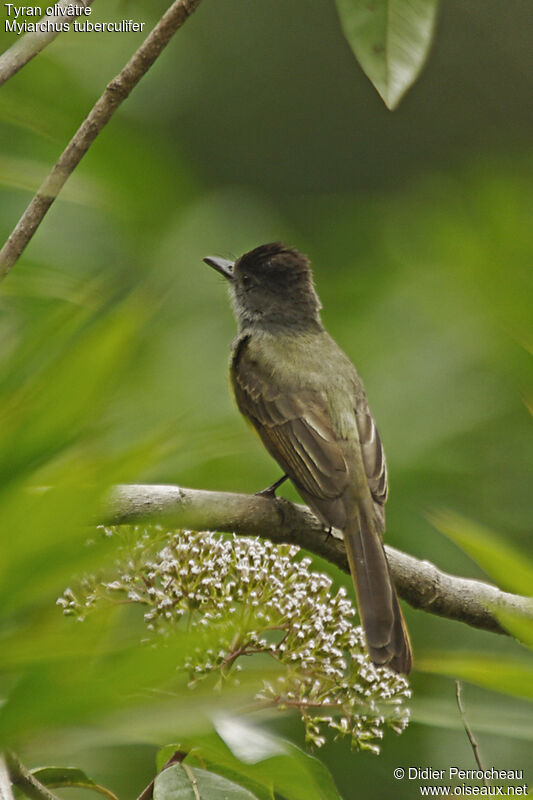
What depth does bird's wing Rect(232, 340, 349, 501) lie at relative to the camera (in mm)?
2742

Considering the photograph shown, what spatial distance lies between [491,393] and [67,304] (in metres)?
2.99

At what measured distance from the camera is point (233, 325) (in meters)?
4.18

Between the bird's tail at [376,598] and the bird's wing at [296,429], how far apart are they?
22cm

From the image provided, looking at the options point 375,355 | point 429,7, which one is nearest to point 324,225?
point 375,355

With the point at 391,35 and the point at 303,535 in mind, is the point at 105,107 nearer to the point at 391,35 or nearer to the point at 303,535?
the point at 391,35

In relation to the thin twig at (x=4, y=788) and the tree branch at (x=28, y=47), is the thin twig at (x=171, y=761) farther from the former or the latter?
the tree branch at (x=28, y=47)

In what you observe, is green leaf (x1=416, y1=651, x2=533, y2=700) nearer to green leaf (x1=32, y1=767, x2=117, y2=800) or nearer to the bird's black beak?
green leaf (x1=32, y1=767, x2=117, y2=800)

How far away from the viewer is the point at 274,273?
3793mm

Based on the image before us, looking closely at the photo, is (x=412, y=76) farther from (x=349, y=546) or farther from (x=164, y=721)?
(x=349, y=546)

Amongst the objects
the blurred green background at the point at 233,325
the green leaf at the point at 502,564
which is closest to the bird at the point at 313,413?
the blurred green background at the point at 233,325

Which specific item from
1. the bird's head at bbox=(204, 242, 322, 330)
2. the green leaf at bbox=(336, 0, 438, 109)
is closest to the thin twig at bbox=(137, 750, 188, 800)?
the green leaf at bbox=(336, 0, 438, 109)

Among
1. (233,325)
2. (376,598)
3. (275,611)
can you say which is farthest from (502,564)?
(233,325)

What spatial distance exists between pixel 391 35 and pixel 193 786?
999 millimetres

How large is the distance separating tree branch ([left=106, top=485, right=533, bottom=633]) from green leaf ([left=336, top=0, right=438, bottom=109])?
2.38 feet
